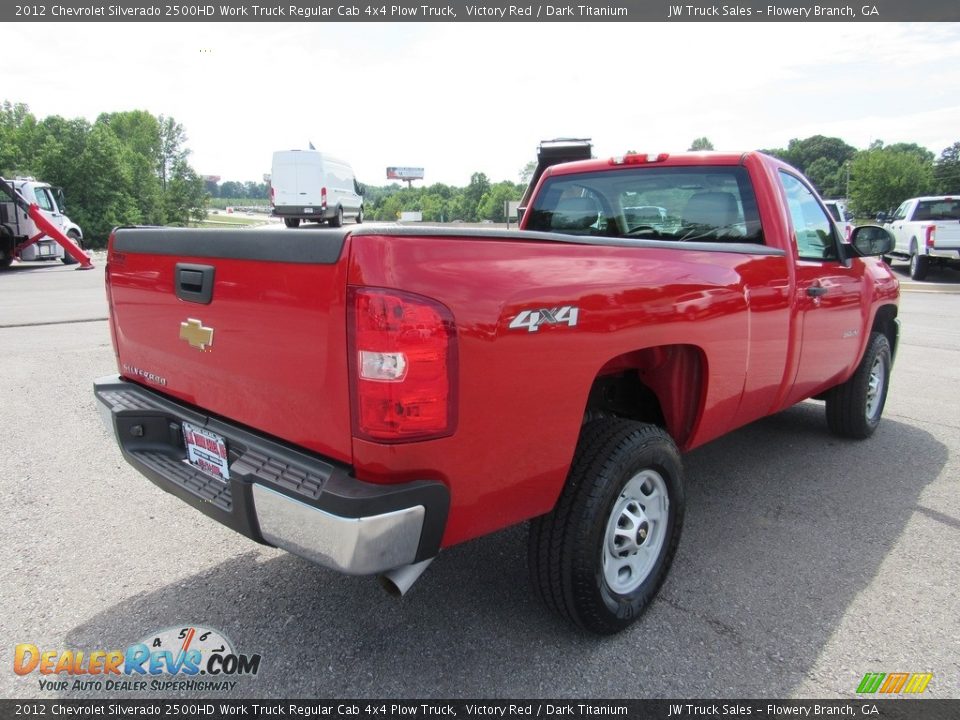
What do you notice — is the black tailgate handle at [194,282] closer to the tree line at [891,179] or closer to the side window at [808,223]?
the side window at [808,223]

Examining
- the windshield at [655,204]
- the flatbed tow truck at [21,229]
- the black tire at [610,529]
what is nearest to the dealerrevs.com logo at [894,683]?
the black tire at [610,529]

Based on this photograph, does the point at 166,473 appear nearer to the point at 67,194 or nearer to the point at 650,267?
the point at 650,267

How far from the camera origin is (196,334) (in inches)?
90.4

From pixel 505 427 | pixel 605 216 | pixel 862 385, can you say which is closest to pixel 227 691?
pixel 505 427

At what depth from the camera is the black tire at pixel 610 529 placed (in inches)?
87.4

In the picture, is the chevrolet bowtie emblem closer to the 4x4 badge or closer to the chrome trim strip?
the chrome trim strip

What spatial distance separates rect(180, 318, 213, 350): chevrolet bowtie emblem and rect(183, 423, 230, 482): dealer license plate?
31 cm

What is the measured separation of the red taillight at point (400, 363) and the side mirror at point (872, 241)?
3.48 meters

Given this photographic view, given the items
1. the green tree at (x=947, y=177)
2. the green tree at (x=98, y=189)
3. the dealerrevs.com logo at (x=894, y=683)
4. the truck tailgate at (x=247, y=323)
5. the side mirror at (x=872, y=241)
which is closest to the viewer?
the truck tailgate at (x=247, y=323)

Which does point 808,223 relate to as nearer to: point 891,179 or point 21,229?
point 21,229

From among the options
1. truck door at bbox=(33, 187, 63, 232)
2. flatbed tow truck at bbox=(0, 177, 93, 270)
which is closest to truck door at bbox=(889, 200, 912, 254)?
flatbed tow truck at bbox=(0, 177, 93, 270)

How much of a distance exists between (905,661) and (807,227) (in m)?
2.46

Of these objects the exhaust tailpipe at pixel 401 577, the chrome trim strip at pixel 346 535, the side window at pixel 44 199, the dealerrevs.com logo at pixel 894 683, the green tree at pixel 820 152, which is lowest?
the dealerrevs.com logo at pixel 894 683

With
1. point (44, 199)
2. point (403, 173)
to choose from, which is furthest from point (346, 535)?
point (403, 173)
